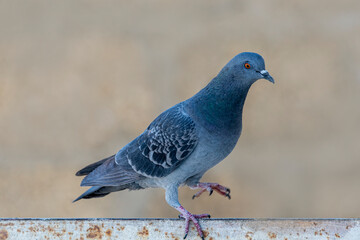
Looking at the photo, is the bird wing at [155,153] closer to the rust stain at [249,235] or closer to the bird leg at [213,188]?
the bird leg at [213,188]

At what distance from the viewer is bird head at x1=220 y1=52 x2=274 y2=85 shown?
1400 millimetres

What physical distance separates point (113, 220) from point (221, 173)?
39.1 inches

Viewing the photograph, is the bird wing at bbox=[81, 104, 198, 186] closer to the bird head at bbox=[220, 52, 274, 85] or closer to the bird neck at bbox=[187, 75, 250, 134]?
the bird neck at bbox=[187, 75, 250, 134]

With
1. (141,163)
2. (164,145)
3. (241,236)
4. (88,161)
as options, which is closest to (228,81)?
(164,145)

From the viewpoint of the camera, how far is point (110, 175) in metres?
1.64

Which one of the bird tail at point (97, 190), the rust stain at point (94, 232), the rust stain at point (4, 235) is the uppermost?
the bird tail at point (97, 190)

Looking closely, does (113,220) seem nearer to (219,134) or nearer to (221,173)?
(219,134)

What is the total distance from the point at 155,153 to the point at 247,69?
423mm

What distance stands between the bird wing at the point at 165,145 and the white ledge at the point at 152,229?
1.37 feet

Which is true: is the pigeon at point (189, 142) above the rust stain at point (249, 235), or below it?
above

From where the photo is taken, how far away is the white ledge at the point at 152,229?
1115 millimetres

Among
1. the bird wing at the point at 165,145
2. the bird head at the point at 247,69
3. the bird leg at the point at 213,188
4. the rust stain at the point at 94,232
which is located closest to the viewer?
the rust stain at the point at 94,232

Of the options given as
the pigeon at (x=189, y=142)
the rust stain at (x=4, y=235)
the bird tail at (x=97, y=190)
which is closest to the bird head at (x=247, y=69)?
the pigeon at (x=189, y=142)

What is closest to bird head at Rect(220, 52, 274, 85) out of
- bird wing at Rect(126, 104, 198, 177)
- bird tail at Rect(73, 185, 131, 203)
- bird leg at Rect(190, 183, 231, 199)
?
bird wing at Rect(126, 104, 198, 177)
